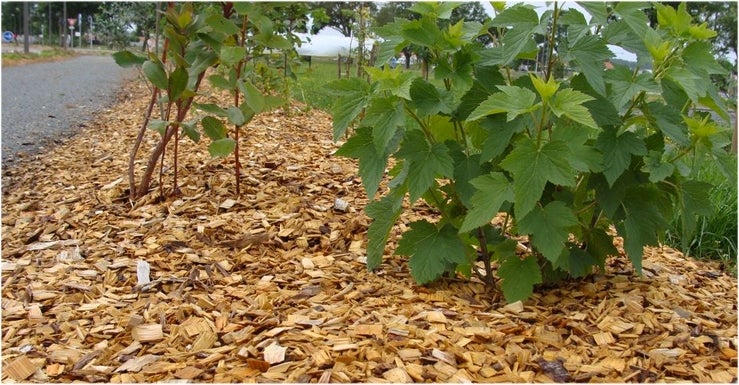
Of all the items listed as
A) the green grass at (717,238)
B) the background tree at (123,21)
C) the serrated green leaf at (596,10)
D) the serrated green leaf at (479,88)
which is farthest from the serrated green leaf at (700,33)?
the background tree at (123,21)

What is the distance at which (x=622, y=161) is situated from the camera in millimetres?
1805

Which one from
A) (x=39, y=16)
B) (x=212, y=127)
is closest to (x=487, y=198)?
(x=212, y=127)

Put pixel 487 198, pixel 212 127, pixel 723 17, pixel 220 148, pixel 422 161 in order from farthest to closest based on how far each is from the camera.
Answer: pixel 723 17 → pixel 212 127 → pixel 220 148 → pixel 422 161 → pixel 487 198

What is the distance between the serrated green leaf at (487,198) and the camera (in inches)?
68.2

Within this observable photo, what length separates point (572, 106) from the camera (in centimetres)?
166

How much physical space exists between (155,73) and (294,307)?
131 centimetres

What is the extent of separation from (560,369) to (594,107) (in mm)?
715

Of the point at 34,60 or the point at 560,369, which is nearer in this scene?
the point at 560,369

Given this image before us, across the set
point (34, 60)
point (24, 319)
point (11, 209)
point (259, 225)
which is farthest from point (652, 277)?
point (34, 60)

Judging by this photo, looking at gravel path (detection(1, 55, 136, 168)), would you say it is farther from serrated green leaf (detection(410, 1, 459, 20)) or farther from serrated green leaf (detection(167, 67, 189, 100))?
serrated green leaf (detection(410, 1, 459, 20))

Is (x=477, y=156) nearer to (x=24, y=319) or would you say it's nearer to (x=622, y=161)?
(x=622, y=161)

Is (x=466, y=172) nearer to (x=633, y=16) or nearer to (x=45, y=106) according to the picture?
(x=633, y=16)

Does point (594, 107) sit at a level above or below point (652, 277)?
above

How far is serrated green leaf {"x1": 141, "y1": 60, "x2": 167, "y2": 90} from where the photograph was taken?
109 inches
